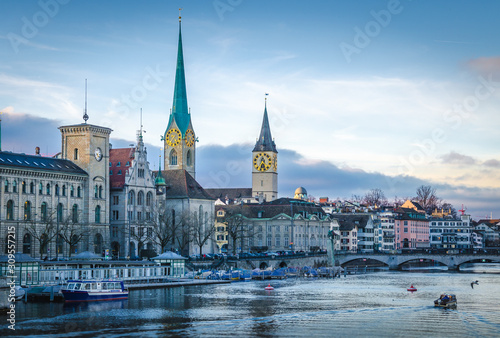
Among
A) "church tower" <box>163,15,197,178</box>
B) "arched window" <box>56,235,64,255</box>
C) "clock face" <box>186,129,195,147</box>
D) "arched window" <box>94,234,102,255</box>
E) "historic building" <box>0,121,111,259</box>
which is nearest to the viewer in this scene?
"historic building" <box>0,121,111,259</box>

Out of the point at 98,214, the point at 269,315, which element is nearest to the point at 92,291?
the point at 269,315

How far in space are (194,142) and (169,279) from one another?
305 ft

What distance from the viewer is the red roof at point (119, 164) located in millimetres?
124306

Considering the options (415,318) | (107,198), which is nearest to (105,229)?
(107,198)

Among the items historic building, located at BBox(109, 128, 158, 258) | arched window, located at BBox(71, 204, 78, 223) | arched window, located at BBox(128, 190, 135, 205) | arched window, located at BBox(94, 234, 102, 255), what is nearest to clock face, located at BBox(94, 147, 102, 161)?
historic building, located at BBox(109, 128, 158, 258)

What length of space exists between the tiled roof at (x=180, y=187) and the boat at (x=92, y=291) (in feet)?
200

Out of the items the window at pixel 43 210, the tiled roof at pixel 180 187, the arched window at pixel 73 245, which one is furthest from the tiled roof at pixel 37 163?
the tiled roof at pixel 180 187

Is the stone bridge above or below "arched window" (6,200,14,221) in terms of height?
below

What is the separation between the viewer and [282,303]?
7500cm

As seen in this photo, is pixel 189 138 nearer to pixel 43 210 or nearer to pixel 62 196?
pixel 62 196

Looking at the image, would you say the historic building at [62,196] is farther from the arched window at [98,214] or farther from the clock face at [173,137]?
the clock face at [173,137]

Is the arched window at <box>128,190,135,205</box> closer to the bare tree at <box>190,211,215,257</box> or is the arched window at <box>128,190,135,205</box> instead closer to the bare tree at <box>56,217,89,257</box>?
the bare tree at <box>190,211,215,257</box>

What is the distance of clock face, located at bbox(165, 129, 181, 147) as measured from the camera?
186m

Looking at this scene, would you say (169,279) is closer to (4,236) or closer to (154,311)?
(4,236)
